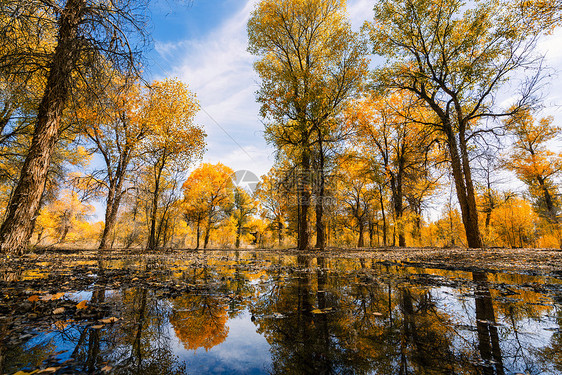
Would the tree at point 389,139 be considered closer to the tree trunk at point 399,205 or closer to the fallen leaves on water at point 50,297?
the tree trunk at point 399,205

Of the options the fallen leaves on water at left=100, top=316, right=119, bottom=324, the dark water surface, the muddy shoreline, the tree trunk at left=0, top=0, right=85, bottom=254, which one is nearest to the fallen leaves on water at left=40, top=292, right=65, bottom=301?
the dark water surface

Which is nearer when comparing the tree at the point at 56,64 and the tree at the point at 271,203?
the tree at the point at 56,64

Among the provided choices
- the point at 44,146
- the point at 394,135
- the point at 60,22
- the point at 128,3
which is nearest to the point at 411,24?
the point at 394,135

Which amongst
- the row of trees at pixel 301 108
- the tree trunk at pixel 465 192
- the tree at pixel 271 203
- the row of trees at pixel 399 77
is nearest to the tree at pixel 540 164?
the row of trees at pixel 301 108

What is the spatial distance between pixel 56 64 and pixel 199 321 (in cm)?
640

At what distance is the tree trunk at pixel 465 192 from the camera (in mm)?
9273

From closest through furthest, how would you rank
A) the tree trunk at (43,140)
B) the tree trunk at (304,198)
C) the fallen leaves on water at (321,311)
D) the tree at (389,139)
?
1. the fallen leaves on water at (321,311)
2. the tree trunk at (43,140)
3. the tree trunk at (304,198)
4. the tree at (389,139)

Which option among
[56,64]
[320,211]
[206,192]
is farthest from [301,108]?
[206,192]

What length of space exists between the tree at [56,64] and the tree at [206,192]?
58.7 ft

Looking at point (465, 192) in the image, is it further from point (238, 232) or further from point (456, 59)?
point (238, 232)

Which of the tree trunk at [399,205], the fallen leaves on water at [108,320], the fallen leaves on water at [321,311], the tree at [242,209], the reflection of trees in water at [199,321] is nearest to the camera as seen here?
the reflection of trees in water at [199,321]

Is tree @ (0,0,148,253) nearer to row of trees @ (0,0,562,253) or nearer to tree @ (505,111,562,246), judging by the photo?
row of trees @ (0,0,562,253)

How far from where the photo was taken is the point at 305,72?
12633 mm

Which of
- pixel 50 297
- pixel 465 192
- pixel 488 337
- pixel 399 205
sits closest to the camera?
pixel 488 337
